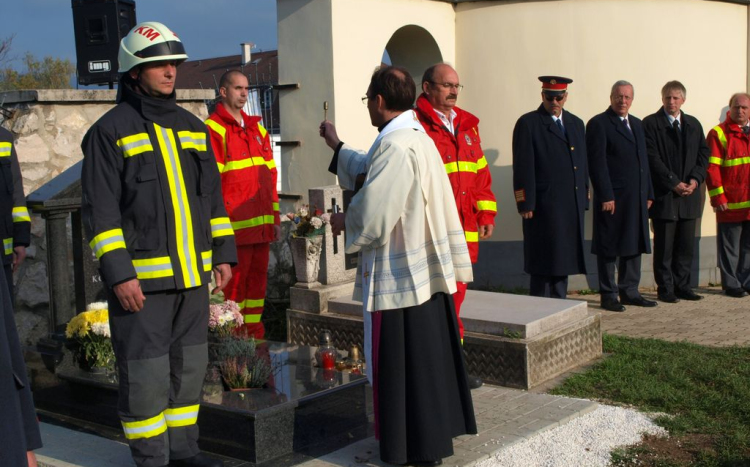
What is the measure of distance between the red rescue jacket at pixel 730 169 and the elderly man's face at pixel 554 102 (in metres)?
2.46

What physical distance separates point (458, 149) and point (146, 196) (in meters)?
2.50

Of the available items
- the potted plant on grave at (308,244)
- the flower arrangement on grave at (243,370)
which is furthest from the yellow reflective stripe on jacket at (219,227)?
the potted plant on grave at (308,244)

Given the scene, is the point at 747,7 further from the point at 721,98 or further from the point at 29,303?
the point at 29,303

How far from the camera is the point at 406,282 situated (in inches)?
183

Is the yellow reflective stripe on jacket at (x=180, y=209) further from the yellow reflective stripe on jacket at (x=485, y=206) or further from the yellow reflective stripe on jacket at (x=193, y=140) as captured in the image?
the yellow reflective stripe on jacket at (x=485, y=206)

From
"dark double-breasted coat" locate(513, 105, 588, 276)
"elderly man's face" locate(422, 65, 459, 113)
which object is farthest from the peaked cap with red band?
"elderly man's face" locate(422, 65, 459, 113)

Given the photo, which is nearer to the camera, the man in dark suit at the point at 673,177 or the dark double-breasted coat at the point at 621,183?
the dark double-breasted coat at the point at 621,183

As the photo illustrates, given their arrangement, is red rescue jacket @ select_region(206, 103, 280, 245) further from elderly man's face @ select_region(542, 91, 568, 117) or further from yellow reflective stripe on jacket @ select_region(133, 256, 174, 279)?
elderly man's face @ select_region(542, 91, 568, 117)

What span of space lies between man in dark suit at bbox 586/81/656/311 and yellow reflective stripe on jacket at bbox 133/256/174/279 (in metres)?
5.73

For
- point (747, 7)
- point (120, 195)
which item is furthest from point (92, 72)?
point (747, 7)

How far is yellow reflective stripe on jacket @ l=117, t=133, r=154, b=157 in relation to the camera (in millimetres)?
4453

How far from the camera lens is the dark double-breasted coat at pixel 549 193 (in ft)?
27.8

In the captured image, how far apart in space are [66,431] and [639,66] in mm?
7436

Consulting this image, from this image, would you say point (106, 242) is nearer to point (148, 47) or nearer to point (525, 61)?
point (148, 47)
